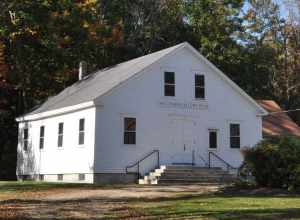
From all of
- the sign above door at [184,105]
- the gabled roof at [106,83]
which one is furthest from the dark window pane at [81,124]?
the sign above door at [184,105]

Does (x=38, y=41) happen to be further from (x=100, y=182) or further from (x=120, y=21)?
(x=100, y=182)

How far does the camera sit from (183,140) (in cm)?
3027

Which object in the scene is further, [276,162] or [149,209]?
[276,162]

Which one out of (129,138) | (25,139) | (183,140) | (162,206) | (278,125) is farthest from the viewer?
(278,125)

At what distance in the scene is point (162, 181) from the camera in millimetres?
27094

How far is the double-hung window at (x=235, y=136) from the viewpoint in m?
31.9

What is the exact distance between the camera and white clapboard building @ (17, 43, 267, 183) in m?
28.6

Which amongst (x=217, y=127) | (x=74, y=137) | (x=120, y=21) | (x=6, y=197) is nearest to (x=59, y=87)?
(x=120, y=21)

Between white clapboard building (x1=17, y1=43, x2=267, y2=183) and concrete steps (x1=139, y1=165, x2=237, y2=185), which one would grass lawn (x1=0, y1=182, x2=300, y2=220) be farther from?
white clapboard building (x1=17, y1=43, x2=267, y2=183)

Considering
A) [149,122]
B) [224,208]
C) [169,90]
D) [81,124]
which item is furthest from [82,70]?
[224,208]

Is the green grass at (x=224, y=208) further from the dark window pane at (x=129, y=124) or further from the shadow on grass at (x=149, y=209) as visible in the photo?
the dark window pane at (x=129, y=124)

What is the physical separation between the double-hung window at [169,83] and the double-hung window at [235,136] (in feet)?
13.8

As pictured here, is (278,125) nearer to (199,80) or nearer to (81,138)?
(199,80)

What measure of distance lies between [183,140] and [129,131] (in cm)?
319
